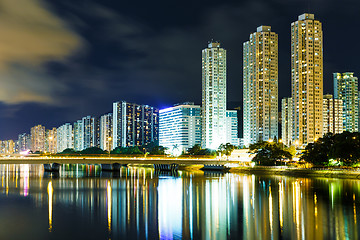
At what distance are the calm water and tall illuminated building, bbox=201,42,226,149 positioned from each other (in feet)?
330

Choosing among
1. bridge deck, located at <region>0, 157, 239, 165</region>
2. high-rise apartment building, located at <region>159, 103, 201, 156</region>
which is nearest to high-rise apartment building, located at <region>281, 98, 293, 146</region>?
high-rise apartment building, located at <region>159, 103, 201, 156</region>

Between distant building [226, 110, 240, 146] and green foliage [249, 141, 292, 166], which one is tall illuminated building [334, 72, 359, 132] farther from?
green foliage [249, 141, 292, 166]

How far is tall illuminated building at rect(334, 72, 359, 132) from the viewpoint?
153750 mm

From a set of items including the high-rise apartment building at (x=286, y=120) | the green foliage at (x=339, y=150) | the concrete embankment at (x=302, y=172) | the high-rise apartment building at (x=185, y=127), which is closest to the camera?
the concrete embankment at (x=302, y=172)

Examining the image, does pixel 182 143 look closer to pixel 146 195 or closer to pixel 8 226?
pixel 146 195

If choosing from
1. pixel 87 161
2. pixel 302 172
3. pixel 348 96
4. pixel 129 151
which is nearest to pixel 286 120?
pixel 348 96

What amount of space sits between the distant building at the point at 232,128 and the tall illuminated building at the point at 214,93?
50.0ft

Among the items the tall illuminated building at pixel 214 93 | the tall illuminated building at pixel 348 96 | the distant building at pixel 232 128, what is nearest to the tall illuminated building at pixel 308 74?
the tall illuminated building at pixel 214 93

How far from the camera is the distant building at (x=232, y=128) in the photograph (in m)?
166

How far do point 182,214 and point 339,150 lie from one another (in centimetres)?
4113

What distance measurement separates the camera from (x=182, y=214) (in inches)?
1276

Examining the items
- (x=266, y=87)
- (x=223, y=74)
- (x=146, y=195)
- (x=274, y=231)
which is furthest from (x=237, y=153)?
(x=274, y=231)

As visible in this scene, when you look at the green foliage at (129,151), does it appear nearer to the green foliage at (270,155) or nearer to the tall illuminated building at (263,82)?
the tall illuminated building at (263,82)

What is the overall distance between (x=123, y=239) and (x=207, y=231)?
5337 mm
